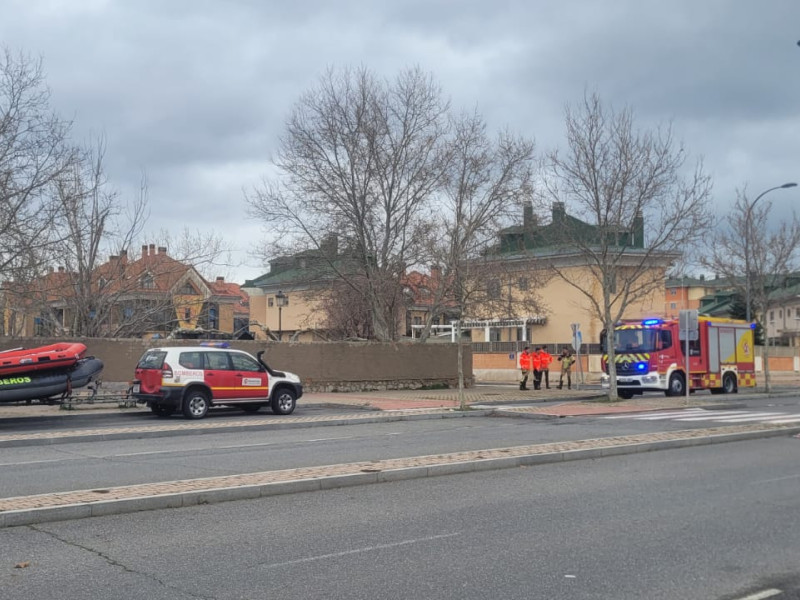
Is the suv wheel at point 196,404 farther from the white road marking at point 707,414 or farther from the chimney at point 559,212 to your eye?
the chimney at point 559,212

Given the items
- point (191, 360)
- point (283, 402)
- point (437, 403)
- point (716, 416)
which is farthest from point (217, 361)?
point (716, 416)

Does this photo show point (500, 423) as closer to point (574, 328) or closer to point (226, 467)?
point (226, 467)

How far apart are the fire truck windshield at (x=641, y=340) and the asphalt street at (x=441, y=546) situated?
19.1 meters

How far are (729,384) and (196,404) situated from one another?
21467 mm

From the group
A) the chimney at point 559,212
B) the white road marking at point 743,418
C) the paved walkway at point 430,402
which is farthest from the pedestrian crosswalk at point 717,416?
the chimney at point 559,212

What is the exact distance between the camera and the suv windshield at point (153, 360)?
787 inches

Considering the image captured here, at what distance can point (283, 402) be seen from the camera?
862 inches

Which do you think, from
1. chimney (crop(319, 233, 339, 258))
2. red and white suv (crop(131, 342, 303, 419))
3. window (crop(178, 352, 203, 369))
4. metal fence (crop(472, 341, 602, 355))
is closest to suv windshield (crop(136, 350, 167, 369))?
red and white suv (crop(131, 342, 303, 419))

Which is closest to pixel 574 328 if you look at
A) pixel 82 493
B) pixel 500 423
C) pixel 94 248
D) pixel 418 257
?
pixel 418 257

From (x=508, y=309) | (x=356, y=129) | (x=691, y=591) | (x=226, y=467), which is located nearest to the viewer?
(x=691, y=591)

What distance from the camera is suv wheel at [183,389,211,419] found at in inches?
785

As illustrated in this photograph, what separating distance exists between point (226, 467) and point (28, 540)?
14.8 feet

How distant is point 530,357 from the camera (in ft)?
109

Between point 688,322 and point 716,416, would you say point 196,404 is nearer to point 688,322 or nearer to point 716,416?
point 716,416
